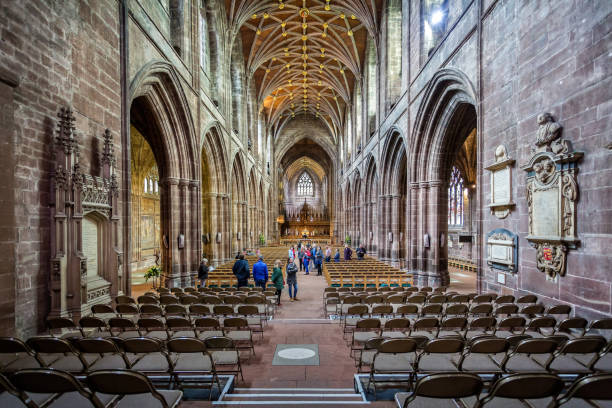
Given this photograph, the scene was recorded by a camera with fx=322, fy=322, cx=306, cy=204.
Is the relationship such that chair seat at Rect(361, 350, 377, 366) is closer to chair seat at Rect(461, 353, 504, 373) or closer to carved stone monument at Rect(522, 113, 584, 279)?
chair seat at Rect(461, 353, 504, 373)

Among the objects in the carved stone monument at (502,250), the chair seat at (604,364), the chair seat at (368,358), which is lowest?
the chair seat at (368,358)

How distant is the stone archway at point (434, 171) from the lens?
1251 cm

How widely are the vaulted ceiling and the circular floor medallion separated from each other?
19.9 m

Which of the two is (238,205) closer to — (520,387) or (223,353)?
(223,353)

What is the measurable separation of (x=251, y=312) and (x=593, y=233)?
619 centimetres

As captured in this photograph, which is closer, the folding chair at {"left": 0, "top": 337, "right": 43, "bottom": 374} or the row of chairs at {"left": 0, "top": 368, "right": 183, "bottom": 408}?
the row of chairs at {"left": 0, "top": 368, "right": 183, "bottom": 408}

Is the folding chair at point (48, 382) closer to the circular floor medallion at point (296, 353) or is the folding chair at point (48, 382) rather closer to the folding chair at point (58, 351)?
the folding chair at point (58, 351)

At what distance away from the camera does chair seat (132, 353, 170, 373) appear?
355 centimetres

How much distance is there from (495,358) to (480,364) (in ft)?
1.21

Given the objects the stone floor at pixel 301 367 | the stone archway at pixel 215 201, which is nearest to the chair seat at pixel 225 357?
the stone floor at pixel 301 367

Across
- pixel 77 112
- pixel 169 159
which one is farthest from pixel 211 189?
pixel 77 112

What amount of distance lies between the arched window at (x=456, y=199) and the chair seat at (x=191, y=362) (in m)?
24.9

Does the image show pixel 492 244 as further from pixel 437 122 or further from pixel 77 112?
pixel 77 112

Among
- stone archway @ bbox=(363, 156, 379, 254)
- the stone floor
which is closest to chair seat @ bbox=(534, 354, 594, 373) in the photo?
the stone floor
